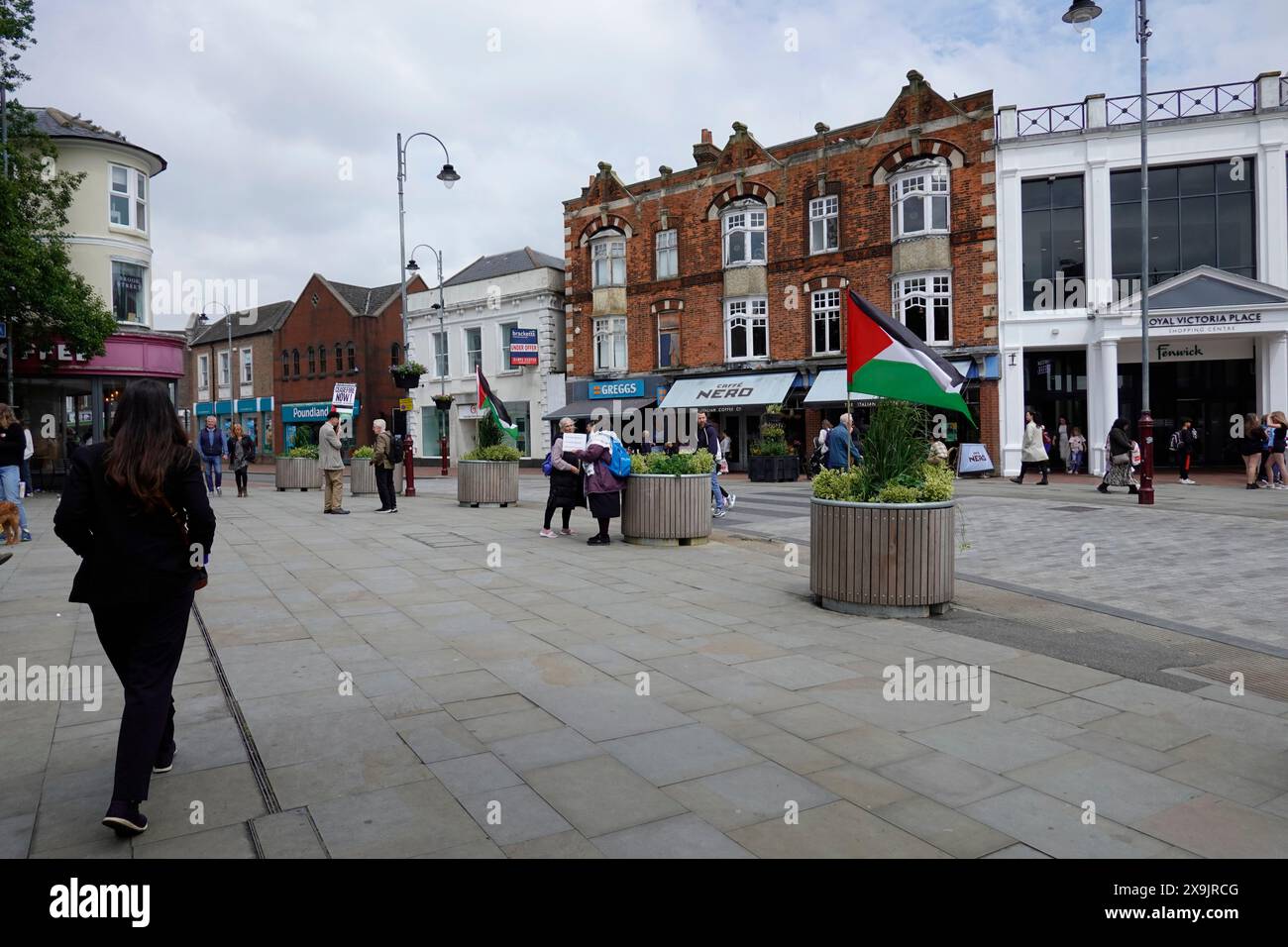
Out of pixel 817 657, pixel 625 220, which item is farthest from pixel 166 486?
pixel 625 220

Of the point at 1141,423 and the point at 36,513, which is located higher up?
the point at 1141,423

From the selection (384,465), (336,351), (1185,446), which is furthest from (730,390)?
(336,351)

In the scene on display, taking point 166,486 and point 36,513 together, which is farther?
point 36,513

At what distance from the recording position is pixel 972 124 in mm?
26594

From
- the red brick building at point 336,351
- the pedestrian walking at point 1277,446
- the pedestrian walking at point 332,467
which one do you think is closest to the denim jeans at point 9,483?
the pedestrian walking at point 332,467

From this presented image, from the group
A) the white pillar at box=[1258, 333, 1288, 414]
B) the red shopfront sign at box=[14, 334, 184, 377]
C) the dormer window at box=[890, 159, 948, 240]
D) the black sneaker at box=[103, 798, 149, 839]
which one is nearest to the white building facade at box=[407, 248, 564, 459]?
the red shopfront sign at box=[14, 334, 184, 377]

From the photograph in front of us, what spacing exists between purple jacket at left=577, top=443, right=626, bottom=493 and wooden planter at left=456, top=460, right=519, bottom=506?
19.5ft

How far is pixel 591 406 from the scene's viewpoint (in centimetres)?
3612

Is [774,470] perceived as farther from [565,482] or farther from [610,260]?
[565,482]

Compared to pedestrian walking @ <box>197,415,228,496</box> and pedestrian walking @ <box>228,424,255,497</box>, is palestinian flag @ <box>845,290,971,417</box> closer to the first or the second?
pedestrian walking @ <box>197,415,228,496</box>

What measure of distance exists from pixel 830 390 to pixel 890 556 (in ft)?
73.1

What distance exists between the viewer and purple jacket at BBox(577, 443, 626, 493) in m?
10.9
